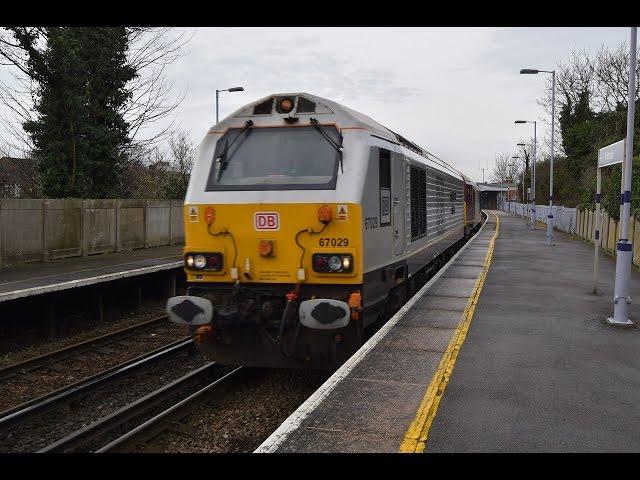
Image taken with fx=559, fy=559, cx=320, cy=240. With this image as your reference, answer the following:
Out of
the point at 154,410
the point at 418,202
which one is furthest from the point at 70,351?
the point at 418,202

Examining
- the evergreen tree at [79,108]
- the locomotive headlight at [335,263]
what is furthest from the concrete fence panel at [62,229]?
the locomotive headlight at [335,263]

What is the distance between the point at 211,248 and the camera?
6586 mm

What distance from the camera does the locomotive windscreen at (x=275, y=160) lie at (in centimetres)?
648

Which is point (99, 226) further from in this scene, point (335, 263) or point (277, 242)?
point (335, 263)

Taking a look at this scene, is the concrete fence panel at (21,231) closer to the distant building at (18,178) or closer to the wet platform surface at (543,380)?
the distant building at (18,178)

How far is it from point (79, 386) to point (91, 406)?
0.55 meters

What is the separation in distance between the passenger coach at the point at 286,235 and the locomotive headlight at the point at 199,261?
3 centimetres

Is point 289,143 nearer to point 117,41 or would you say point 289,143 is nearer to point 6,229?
point 6,229

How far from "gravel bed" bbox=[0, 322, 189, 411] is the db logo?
4180 mm

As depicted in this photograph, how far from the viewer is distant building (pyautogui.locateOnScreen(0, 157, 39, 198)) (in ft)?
71.7

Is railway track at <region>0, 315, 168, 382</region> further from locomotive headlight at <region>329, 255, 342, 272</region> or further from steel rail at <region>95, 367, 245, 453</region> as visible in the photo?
locomotive headlight at <region>329, 255, 342, 272</region>

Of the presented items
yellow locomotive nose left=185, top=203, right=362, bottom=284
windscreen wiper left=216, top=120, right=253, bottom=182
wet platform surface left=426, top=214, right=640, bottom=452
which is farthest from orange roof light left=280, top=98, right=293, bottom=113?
wet platform surface left=426, top=214, right=640, bottom=452
